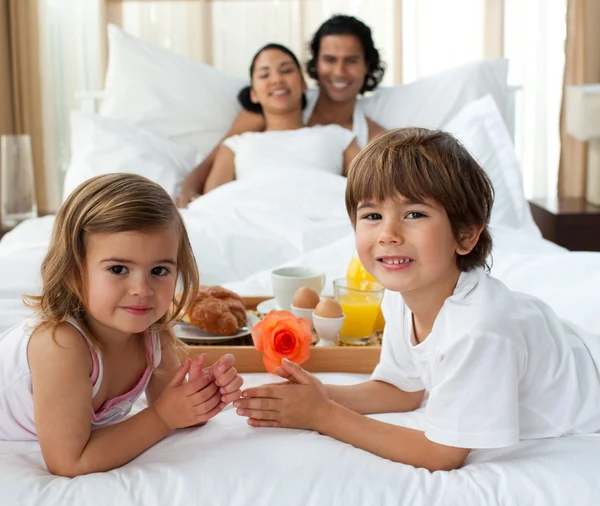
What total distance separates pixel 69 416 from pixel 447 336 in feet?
1.75

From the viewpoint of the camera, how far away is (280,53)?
2941mm

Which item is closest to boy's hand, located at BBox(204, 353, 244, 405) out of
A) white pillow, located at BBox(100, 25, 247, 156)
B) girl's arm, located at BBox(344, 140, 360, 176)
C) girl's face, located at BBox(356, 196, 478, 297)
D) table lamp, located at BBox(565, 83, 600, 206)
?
girl's face, located at BBox(356, 196, 478, 297)

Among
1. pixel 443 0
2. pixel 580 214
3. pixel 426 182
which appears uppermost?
pixel 443 0

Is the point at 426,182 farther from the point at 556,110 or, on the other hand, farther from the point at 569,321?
the point at 556,110

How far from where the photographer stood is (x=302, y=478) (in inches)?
39.3

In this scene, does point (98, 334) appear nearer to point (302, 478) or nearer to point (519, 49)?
point (302, 478)

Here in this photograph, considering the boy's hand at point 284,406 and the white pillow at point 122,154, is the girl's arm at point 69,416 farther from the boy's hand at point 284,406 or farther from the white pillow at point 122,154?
the white pillow at point 122,154

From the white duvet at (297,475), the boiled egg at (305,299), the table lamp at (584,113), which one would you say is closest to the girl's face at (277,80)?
the table lamp at (584,113)

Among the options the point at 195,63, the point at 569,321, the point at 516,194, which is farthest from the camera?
the point at 195,63

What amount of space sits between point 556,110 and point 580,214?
90cm

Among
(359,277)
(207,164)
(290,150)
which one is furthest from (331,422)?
(207,164)

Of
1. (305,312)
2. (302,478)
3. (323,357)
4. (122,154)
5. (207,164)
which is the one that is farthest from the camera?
(207,164)

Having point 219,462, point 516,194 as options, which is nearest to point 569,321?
point 219,462

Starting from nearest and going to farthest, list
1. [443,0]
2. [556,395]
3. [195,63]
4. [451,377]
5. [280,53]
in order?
[451,377] → [556,395] → [280,53] → [195,63] → [443,0]
